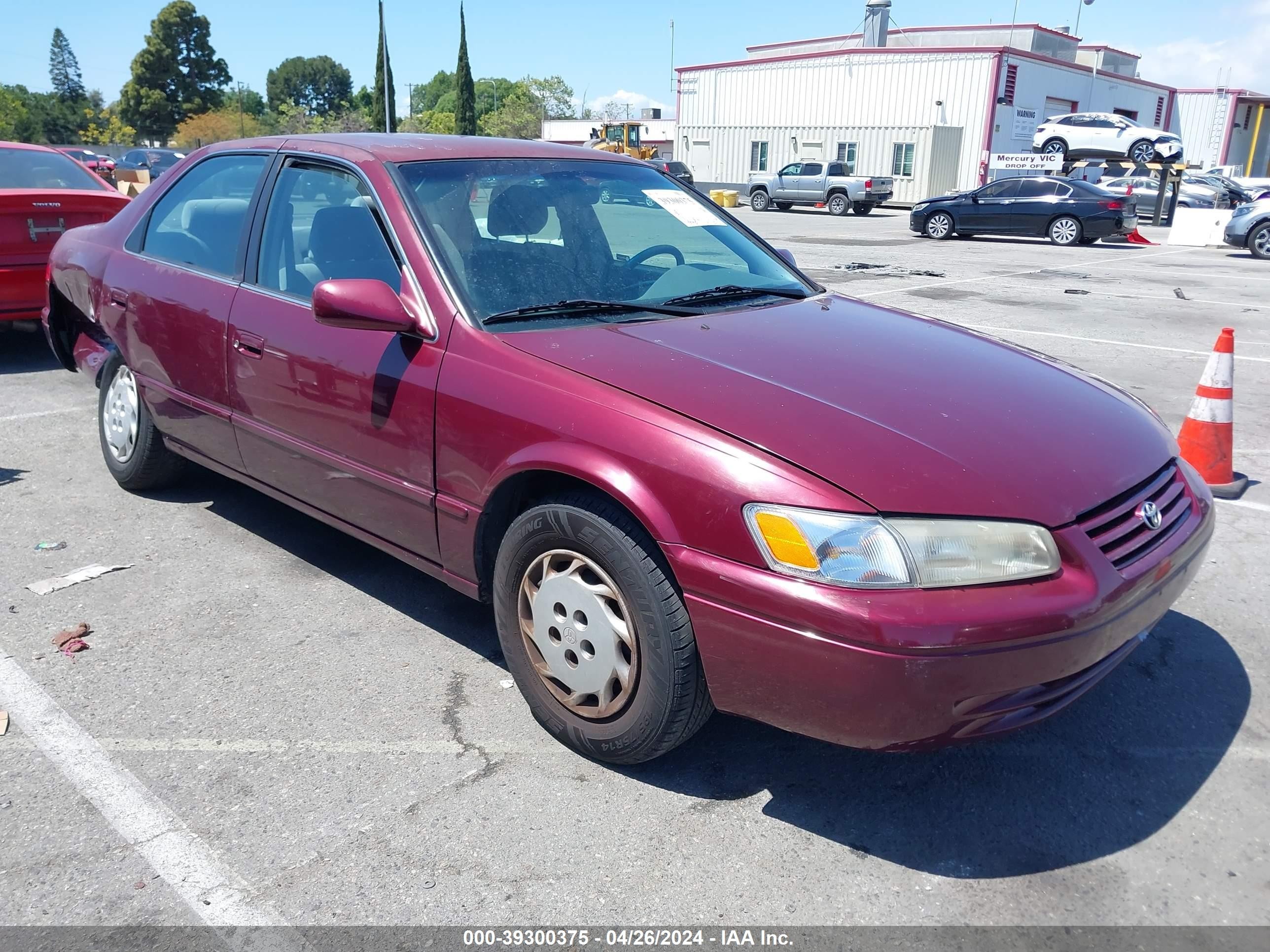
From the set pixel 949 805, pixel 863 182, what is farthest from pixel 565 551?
pixel 863 182

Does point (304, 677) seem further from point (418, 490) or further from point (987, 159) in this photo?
point (987, 159)

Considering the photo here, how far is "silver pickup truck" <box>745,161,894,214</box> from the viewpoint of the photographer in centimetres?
3238

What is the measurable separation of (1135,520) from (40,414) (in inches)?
245

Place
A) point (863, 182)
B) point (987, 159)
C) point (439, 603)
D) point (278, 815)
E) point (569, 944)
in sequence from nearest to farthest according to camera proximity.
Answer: point (569, 944)
point (278, 815)
point (439, 603)
point (863, 182)
point (987, 159)

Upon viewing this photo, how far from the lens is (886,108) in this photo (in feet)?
144

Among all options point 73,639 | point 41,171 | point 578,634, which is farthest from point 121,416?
point 41,171

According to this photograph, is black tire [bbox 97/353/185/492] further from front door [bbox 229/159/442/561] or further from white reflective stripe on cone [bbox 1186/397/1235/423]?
white reflective stripe on cone [bbox 1186/397/1235/423]

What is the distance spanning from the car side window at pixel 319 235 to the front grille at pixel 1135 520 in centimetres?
214

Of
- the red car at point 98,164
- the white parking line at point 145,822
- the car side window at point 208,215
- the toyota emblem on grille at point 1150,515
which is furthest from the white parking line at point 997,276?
the red car at point 98,164

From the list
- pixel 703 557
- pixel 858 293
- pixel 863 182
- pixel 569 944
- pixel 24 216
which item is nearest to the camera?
pixel 569 944

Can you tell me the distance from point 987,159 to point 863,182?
438 inches

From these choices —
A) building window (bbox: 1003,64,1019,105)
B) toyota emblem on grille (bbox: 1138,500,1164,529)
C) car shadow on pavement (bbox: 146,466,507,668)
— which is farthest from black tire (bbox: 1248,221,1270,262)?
building window (bbox: 1003,64,1019,105)

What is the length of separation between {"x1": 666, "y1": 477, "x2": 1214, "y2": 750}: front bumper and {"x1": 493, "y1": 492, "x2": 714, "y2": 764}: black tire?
73 mm

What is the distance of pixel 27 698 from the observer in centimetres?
314
